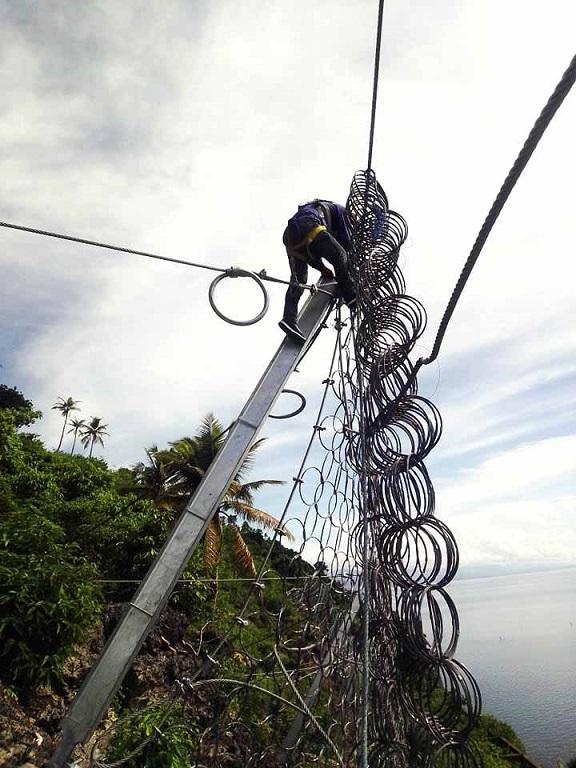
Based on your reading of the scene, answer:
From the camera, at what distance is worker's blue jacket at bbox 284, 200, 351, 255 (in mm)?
2693

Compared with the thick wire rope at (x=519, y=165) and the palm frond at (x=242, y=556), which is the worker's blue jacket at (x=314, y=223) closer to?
the thick wire rope at (x=519, y=165)

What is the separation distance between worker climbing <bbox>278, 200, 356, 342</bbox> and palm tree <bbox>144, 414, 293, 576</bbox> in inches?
469

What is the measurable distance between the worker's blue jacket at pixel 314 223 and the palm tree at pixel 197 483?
11.8 meters

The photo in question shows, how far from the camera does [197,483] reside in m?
16.1

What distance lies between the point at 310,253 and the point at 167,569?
70.2 inches

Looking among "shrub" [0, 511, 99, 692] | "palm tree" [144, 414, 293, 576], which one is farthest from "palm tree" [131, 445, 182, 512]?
"shrub" [0, 511, 99, 692]

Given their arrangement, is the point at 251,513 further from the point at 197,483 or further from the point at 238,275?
the point at 238,275

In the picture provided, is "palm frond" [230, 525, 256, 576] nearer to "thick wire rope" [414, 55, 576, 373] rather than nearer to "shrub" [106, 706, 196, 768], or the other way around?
"shrub" [106, 706, 196, 768]

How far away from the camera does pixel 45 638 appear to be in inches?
290

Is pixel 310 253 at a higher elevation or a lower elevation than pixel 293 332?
higher

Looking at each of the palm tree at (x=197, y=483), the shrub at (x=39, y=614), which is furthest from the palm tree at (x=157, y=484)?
the shrub at (x=39, y=614)

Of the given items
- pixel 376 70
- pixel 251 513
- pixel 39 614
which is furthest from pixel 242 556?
pixel 376 70

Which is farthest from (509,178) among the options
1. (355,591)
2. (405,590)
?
(355,591)

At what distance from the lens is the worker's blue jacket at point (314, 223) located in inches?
106
